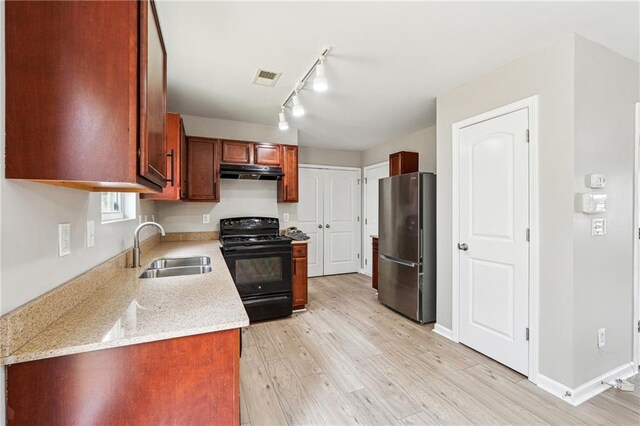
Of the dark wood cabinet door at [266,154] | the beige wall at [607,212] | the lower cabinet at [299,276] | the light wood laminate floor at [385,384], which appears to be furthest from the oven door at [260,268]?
the beige wall at [607,212]

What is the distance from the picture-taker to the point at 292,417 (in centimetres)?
167

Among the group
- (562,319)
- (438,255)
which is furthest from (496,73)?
(562,319)

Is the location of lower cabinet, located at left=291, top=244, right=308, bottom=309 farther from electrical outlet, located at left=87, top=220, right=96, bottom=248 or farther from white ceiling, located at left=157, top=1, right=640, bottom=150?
electrical outlet, located at left=87, top=220, right=96, bottom=248

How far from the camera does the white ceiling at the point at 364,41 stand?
5.28 ft

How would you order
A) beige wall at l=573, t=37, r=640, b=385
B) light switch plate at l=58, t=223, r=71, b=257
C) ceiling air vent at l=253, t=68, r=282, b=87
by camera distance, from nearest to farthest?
1. light switch plate at l=58, t=223, r=71, b=257
2. beige wall at l=573, t=37, r=640, b=385
3. ceiling air vent at l=253, t=68, r=282, b=87

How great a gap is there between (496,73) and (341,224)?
138 inches

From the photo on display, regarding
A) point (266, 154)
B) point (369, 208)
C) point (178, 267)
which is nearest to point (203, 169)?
point (266, 154)

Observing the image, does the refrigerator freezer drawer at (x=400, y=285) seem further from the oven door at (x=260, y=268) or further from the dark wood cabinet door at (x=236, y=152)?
the dark wood cabinet door at (x=236, y=152)

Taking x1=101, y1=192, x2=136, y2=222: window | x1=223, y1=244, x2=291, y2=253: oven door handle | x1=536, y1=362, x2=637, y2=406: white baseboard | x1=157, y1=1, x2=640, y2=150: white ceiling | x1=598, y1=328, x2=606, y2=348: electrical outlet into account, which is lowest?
x1=536, y1=362, x2=637, y2=406: white baseboard

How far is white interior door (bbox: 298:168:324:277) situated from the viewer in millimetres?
5020

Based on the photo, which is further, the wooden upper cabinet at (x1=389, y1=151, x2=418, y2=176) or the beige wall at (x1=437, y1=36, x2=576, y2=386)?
the wooden upper cabinet at (x1=389, y1=151, x2=418, y2=176)

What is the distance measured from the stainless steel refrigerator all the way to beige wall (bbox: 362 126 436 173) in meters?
0.89

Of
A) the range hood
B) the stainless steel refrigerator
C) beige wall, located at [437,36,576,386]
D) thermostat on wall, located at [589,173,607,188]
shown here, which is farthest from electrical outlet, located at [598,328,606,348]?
the range hood

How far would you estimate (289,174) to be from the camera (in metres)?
3.75
